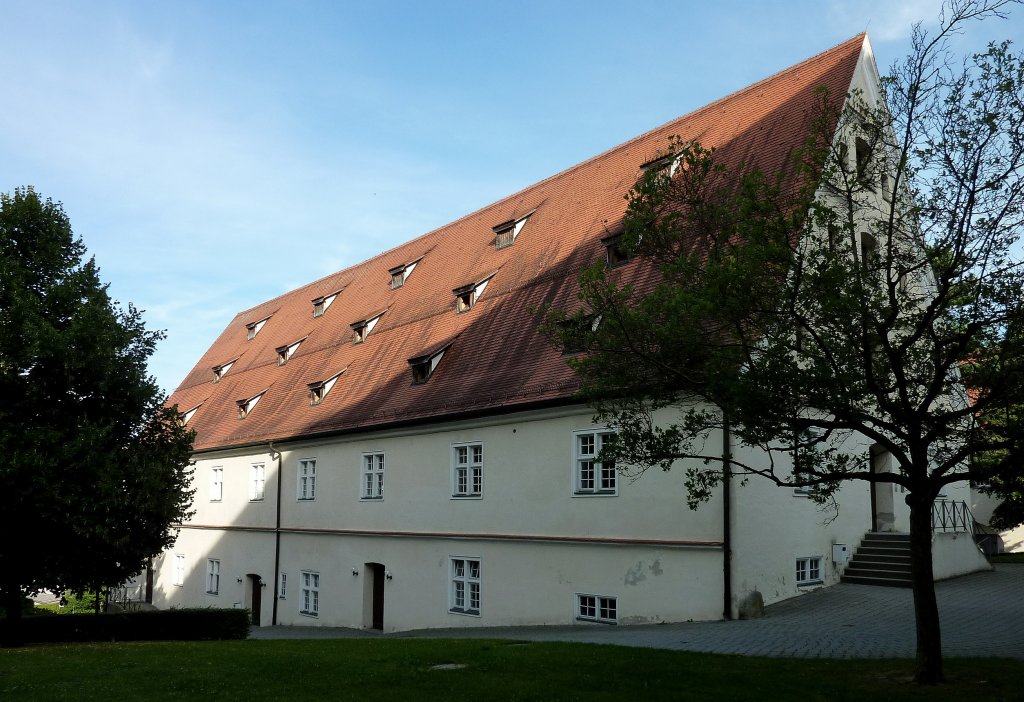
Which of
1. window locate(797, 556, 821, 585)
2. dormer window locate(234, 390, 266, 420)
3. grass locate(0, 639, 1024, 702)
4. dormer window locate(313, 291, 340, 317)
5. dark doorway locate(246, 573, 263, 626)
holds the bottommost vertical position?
dark doorway locate(246, 573, 263, 626)

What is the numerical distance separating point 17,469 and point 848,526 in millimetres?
16988

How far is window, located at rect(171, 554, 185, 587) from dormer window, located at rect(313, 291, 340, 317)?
1133 centimetres

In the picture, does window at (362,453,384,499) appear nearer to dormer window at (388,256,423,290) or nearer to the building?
the building

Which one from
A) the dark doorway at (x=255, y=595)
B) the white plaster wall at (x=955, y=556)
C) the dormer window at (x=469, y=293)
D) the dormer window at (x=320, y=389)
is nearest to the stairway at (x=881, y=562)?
the white plaster wall at (x=955, y=556)

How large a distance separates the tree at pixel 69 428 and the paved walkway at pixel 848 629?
7963mm

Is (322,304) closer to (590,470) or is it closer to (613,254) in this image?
(613,254)

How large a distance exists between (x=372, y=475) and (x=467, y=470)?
4610mm

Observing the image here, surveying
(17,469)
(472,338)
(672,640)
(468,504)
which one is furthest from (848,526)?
(17,469)

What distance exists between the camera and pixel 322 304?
37.6 metres

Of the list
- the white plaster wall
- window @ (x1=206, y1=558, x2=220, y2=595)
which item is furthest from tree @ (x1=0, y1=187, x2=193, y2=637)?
the white plaster wall

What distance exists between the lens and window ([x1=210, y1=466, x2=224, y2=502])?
35281 millimetres

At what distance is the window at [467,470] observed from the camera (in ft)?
75.2

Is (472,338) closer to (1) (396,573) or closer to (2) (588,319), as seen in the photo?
(1) (396,573)

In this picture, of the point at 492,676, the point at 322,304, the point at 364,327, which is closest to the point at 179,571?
the point at 322,304
